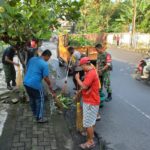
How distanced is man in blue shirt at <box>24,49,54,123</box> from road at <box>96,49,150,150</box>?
140cm

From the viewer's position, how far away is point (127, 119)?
26.3ft

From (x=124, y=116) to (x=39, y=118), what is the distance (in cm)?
228

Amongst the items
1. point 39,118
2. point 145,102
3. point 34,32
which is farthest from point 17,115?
point 145,102

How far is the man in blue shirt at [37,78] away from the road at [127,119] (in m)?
1.40

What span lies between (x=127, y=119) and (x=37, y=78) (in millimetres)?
2503

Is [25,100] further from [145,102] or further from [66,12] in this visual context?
[145,102]

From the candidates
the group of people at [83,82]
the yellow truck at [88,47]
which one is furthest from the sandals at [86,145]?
the yellow truck at [88,47]

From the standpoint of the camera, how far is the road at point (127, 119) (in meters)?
6.52

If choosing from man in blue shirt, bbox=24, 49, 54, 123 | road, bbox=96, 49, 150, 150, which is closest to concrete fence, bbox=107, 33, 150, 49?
road, bbox=96, 49, 150, 150

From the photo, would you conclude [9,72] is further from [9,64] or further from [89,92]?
[89,92]

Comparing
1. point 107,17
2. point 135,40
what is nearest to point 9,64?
point 135,40

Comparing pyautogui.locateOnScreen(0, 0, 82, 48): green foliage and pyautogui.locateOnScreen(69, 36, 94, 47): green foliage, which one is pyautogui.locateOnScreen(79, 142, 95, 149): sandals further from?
pyautogui.locateOnScreen(69, 36, 94, 47): green foliage

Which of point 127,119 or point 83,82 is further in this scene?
point 127,119

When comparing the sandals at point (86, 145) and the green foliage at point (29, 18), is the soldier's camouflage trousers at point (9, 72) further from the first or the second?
the sandals at point (86, 145)
